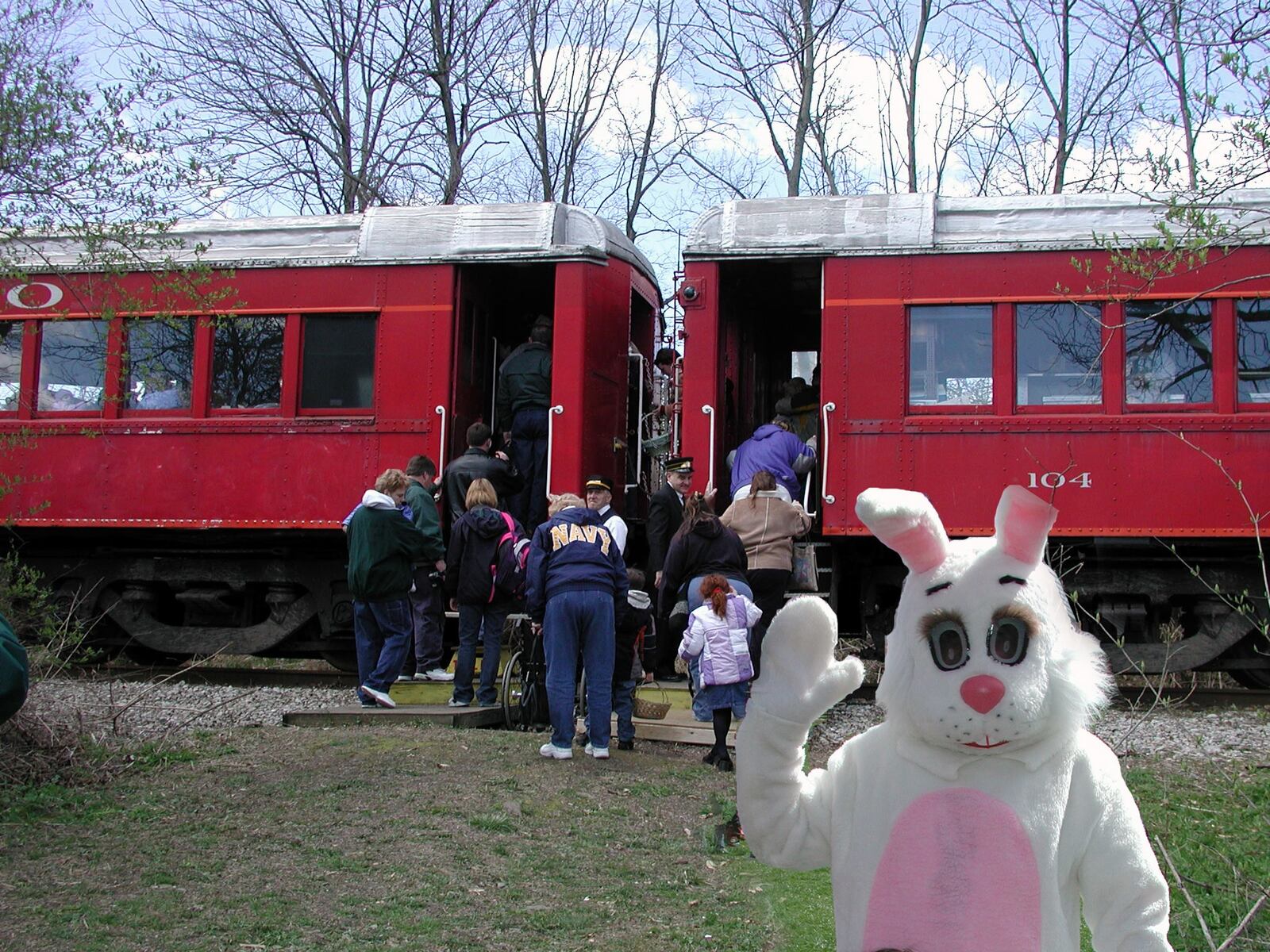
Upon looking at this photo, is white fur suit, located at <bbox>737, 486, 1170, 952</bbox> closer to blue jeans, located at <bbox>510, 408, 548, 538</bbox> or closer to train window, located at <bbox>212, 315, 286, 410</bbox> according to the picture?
blue jeans, located at <bbox>510, 408, 548, 538</bbox>

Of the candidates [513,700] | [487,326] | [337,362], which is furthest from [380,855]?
[487,326]

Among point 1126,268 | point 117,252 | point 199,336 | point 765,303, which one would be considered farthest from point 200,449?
point 1126,268

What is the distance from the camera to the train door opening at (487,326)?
34.2ft

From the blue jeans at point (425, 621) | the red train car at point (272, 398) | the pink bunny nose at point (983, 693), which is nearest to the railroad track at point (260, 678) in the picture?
the red train car at point (272, 398)

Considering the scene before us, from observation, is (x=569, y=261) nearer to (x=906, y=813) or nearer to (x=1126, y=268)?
(x=1126, y=268)

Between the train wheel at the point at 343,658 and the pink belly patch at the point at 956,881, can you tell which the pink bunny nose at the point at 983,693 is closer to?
the pink belly patch at the point at 956,881

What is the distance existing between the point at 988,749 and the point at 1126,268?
12.8 ft

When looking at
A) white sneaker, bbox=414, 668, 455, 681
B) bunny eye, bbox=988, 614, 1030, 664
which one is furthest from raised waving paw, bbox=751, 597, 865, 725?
white sneaker, bbox=414, 668, 455, 681

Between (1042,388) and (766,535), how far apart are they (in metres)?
2.44

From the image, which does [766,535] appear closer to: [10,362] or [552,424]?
[552,424]

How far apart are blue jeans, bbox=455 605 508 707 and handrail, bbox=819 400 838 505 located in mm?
2588

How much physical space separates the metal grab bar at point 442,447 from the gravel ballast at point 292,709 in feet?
6.28

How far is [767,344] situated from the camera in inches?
494

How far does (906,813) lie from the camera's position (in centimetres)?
232
